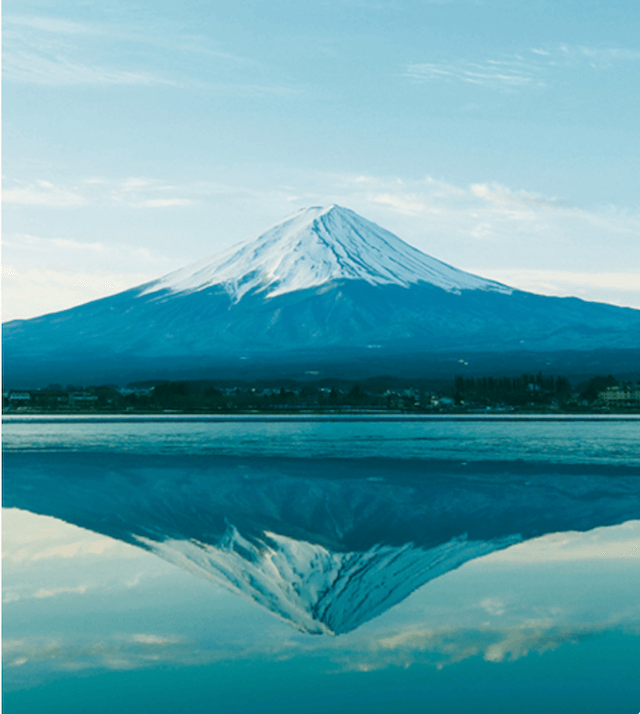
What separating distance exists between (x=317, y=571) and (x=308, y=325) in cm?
15976

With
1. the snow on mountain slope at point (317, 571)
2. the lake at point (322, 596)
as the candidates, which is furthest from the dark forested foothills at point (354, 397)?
the snow on mountain slope at point (317, 571)

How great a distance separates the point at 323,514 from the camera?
54.2 feet

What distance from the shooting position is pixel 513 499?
1833 cm

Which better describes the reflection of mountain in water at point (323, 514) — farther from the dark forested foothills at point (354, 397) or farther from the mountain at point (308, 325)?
the mountain at point (308, 325)

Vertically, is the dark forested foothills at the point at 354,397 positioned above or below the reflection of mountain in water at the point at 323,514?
above

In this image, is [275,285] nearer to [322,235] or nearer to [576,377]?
[322,235]

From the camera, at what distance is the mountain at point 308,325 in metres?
138

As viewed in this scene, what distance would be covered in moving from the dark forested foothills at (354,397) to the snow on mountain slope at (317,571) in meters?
73.3

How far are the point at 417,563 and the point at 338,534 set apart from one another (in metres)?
2.56

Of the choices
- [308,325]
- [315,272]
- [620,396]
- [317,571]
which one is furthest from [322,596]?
[315,272]

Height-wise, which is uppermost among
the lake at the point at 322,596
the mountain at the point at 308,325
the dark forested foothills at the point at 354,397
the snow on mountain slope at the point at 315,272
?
the snow on mountain slope at the point at 315,272

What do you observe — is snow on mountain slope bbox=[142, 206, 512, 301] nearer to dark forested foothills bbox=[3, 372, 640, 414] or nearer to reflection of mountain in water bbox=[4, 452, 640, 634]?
dark forested foothills bbox=[3, 372, 640, 414]

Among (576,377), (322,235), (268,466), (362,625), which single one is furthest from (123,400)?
(322,235)

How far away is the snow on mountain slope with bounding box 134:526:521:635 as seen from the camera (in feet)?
32.5
